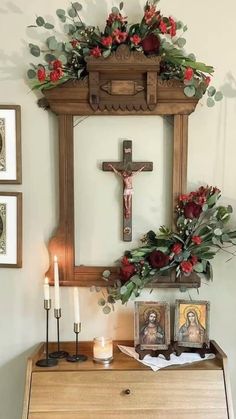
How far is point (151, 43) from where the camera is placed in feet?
6.27

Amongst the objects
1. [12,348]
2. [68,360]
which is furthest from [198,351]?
[12,348]

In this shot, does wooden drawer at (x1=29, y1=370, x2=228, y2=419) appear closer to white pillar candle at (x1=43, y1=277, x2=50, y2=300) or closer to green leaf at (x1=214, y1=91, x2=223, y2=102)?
white pillar candle at (x1=43, y1=277, x2=50, y2=300)

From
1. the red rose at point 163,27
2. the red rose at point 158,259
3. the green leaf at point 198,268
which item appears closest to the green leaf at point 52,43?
the red rose at point 163,27

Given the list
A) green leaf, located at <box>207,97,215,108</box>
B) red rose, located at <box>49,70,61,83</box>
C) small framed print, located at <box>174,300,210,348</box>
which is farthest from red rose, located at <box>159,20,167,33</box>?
small framed print, located at <box>174,300,210,348</box>

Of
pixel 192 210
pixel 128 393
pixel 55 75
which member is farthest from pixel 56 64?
pixel 128 393

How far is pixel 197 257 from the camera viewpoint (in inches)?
77.8

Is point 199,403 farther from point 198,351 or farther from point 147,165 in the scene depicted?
point 147,165

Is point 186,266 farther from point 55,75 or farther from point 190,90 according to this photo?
point 55,75

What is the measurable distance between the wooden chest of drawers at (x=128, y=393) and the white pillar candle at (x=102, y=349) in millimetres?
71

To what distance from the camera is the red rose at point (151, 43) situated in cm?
191

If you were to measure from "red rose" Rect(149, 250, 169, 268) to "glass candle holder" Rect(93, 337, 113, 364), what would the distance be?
0.36 meters

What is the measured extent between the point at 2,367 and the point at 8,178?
82 cm

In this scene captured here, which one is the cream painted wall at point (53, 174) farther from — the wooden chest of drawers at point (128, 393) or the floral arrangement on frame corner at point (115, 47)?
the wooden chest of drawers at point (128, 393)

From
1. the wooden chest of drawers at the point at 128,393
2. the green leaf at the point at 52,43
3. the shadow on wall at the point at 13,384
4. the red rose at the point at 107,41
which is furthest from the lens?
the shadow on wall at the point at 13,384
